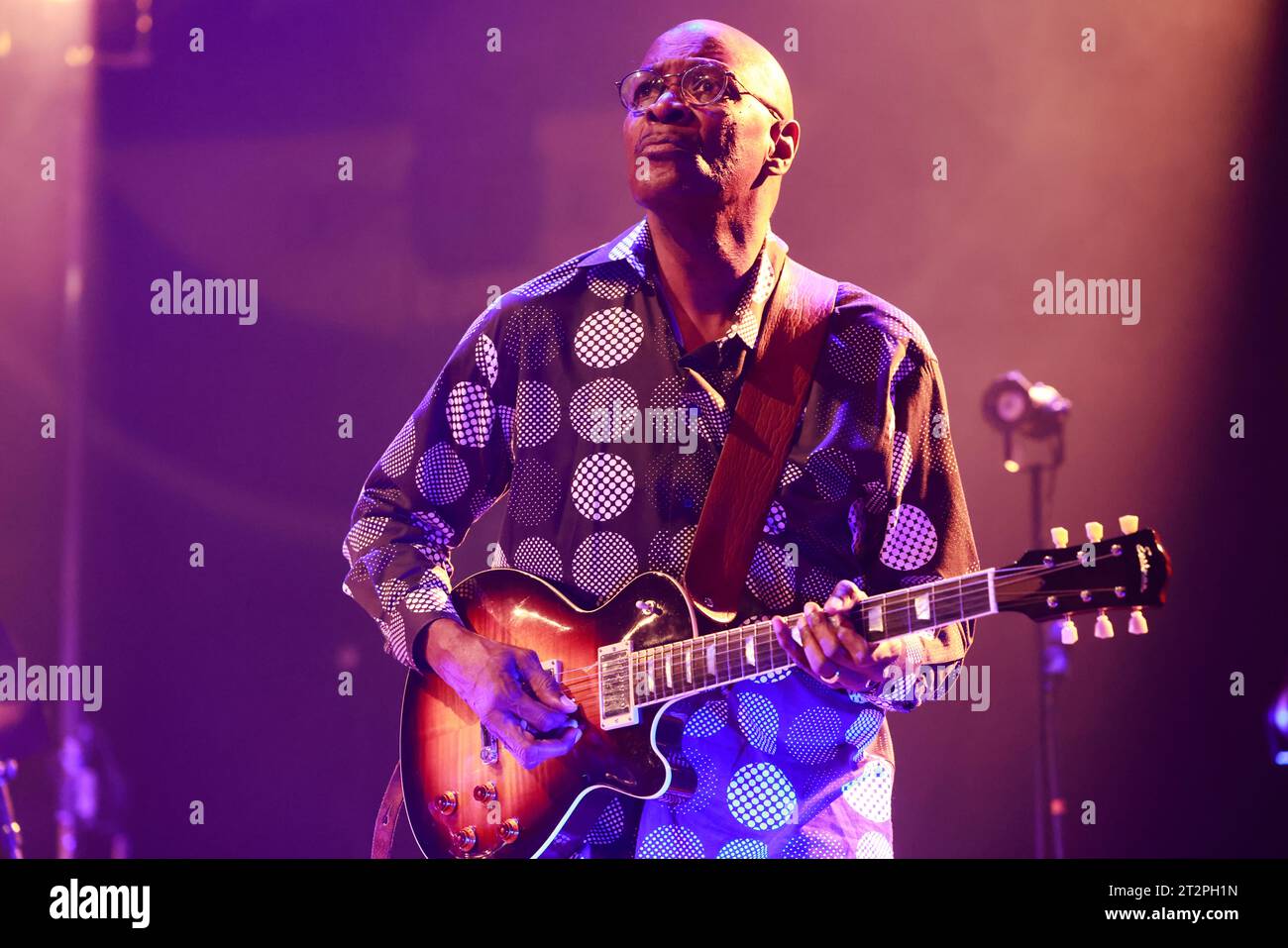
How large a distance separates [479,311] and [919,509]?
1333 millimetres

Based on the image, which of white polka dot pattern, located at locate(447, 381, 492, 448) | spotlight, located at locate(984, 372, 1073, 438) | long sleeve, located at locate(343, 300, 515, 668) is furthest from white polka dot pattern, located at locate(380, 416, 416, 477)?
spotlight, located at locate(984, 372, 1073, 438)

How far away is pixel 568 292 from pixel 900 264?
0.96 meters

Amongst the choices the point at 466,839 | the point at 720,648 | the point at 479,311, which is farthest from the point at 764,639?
the point at 479,311

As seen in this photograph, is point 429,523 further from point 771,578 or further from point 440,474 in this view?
point 771,578

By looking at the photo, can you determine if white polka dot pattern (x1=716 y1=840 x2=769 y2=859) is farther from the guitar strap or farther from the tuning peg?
the tuning peg

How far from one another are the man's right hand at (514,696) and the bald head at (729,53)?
1291mm

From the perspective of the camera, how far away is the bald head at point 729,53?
2635mm

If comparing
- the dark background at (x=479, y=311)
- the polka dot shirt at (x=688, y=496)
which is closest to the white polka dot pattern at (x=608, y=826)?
the polka dot shirt at (x=688, y=496)

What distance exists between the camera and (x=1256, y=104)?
10.4 ft

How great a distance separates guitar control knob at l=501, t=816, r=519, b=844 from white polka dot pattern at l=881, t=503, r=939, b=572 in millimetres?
923

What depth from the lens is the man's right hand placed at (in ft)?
8.18

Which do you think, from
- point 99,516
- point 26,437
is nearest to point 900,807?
point 99,516

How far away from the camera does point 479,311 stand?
3260mm

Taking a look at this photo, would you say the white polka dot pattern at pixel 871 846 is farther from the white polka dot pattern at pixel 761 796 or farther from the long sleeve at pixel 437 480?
the long sleeve at pixel 437 480
